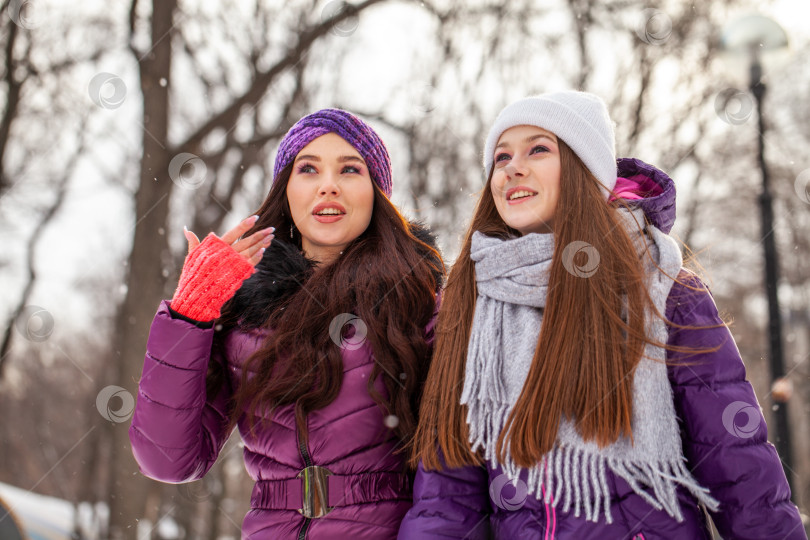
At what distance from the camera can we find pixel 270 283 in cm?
293

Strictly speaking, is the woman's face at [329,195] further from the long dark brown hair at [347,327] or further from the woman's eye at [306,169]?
the long dark brown hair at [347,327]

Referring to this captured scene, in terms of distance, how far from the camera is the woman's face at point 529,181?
2.54 m

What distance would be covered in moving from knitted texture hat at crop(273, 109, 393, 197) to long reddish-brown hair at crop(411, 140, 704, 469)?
3.00 ft

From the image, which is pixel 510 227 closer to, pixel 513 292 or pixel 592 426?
pixel 513 292

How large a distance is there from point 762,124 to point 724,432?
17.0ft

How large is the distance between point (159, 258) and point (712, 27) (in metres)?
6.72

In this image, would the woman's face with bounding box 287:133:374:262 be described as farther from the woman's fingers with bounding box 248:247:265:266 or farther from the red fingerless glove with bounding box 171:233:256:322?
the red fingerless glove with bounding box 171:233:256:322

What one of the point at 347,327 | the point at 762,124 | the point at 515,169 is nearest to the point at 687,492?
the point at 515,169

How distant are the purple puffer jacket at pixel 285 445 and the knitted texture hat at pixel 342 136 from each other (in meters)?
0.84

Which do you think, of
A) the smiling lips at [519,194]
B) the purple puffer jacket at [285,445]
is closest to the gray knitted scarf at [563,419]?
the smiling lips at [519,194]

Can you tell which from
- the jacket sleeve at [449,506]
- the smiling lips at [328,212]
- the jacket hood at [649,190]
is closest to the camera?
the jacket sleeve at [449,506]

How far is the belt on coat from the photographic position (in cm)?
257

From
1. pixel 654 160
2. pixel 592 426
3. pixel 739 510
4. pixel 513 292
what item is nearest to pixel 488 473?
pixel 592 426

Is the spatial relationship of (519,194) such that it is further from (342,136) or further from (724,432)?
(724,432)
